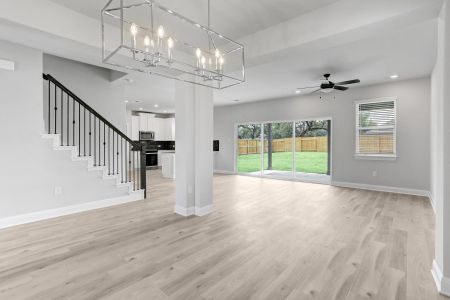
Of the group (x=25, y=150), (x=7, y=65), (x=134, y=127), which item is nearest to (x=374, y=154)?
(x=25, y=150)

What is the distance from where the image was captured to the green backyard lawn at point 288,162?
308 inches

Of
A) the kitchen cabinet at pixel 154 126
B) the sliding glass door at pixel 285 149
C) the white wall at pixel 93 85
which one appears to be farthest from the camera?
the kitchen cabinet at pixel 154 126

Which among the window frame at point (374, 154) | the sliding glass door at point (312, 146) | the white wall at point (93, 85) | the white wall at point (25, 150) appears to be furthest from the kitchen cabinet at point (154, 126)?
the window frame at point (374, 154)

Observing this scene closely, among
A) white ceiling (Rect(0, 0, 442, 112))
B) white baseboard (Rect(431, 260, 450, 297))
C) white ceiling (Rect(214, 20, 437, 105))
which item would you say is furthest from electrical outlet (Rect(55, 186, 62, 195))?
white baseboard (Rect(431, 260, 450, 297))

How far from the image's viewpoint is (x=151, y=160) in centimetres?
1063

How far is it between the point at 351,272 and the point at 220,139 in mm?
7910

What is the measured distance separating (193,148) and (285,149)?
4.95 m

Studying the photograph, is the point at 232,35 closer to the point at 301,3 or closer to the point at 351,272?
the point at 301,3

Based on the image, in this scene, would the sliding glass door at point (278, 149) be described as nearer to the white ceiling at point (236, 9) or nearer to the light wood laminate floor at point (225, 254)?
the light wood laminate floor at point (225, 254)

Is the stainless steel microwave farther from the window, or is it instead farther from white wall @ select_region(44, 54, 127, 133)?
the window

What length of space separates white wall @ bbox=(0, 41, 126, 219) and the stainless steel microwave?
646 centimetres

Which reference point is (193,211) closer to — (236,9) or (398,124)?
(236,9)

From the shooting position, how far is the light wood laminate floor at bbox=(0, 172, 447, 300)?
79.3 inches

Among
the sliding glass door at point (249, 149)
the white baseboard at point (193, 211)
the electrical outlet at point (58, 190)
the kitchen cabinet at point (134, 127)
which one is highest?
the kitchen cabinet at point (134, 127)
